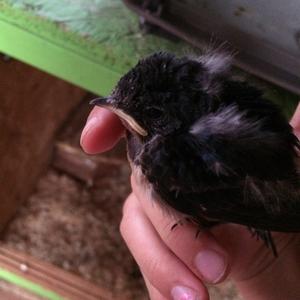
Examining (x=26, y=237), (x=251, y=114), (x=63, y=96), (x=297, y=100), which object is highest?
(x=251, y=114)

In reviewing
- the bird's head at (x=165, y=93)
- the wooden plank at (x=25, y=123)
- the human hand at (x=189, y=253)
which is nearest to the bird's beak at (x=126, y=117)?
the bird's head at (x=165, y=93)

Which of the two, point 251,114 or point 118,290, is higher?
point 251,114

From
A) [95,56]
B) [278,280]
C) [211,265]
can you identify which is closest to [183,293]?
[211,265]

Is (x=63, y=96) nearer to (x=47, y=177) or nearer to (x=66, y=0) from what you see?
(x=47, y=177)

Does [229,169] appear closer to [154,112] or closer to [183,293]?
[154,112]

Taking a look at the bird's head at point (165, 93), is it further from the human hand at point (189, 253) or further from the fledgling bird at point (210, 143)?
the human hand at point (189, 253)

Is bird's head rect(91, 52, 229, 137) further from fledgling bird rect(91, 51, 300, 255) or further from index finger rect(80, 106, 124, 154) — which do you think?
index finger rect(80, 106, 124, 154)

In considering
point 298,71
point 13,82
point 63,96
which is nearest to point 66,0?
point 13,82
